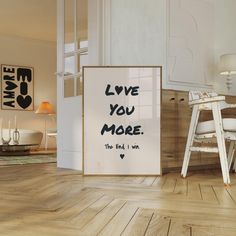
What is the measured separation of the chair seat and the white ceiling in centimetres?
360

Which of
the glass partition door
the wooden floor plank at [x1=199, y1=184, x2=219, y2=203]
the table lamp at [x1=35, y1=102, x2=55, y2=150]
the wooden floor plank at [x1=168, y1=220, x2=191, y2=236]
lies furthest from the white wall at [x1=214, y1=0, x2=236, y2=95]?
the table lamp at [x1=35, y1=102, x2=55, y2=150]

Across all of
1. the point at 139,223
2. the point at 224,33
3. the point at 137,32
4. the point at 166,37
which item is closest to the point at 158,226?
the point at 139,223

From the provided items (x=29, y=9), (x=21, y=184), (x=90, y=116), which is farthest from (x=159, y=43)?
(x=29, y=9)

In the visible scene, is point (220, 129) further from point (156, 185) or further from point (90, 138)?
point (90, 138)

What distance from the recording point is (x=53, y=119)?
7.50 m

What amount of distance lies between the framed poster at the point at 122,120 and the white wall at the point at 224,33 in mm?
1086

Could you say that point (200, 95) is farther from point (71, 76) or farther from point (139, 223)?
point (139, 223)

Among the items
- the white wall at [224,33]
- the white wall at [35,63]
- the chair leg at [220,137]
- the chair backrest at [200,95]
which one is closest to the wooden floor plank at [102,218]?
the chair leg at [220,137]

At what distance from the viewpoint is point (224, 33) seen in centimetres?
350

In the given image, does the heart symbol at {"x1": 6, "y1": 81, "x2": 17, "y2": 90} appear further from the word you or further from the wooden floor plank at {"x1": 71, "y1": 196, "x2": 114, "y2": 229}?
the wooden floor plank at {"x1": 71, "y1": 196, "x2": 114, "y2": 229}

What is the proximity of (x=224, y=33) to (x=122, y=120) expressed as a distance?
1.61 meters

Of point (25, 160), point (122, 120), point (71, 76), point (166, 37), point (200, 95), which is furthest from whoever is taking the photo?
point (25, 160)

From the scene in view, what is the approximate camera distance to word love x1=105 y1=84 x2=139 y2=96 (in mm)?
2594

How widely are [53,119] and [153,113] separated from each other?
16.9 feet
